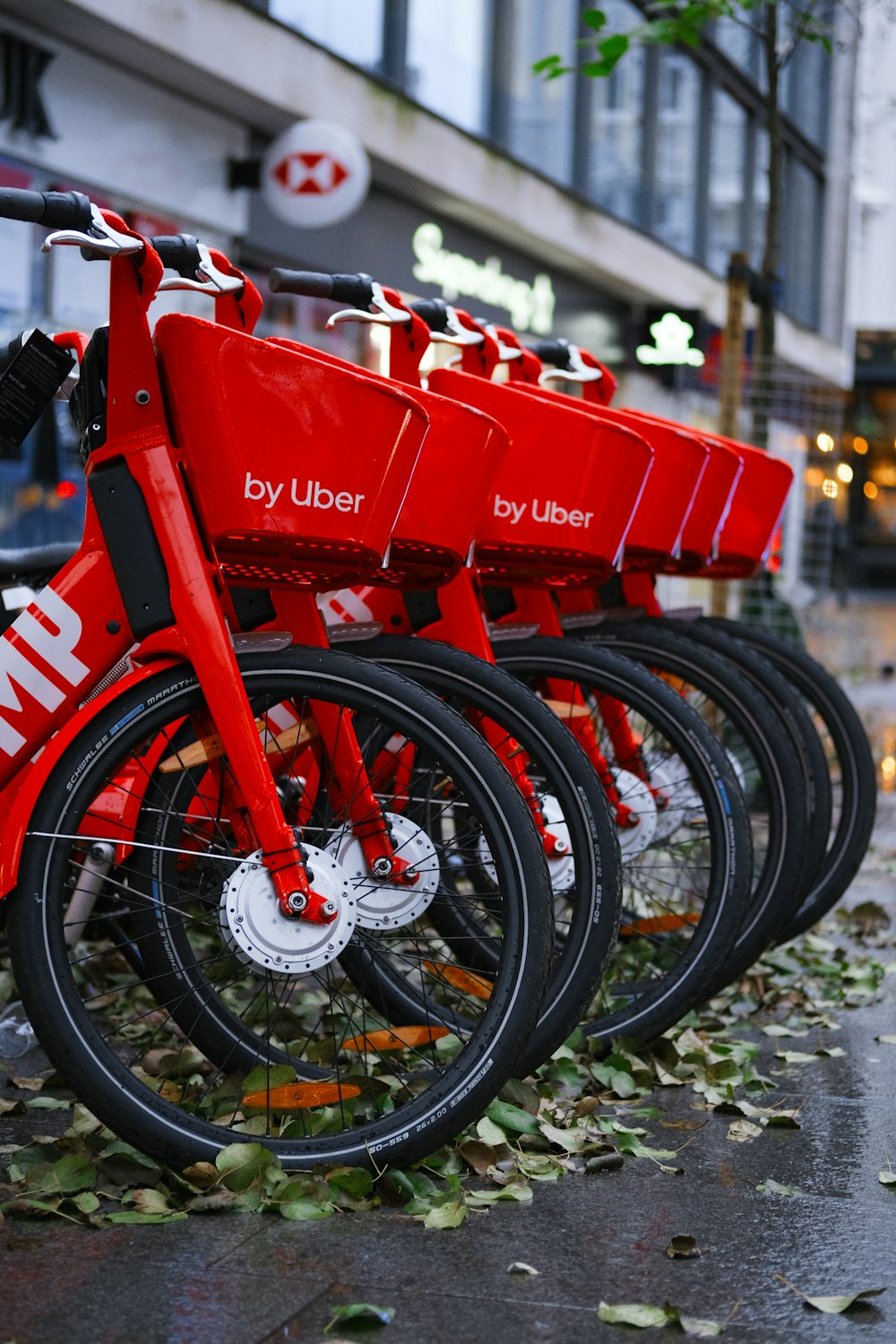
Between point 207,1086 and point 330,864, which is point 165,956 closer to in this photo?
point 207,1086

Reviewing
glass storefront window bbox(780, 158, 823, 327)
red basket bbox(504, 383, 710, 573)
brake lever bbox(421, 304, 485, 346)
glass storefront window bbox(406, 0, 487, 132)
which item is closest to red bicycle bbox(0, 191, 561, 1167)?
brake lever bbox(421, 304, 485, 346)

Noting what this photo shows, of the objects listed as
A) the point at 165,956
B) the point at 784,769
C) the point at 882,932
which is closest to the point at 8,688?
the point at 165,956

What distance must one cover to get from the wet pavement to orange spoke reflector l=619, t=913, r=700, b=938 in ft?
2.98

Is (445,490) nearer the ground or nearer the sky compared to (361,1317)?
nearer the sky

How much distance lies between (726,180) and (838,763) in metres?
20.4

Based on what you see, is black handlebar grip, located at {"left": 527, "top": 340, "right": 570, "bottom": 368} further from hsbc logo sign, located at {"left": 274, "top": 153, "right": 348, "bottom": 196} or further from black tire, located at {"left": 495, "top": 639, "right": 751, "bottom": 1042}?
hsbc logo sign, located at {"left": 274, "top": 153, "right": 348, "bottom": 196}

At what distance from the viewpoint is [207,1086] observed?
326 cm

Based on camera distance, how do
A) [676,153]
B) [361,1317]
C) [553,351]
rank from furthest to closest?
[676,153], [553,351], [361,1317]

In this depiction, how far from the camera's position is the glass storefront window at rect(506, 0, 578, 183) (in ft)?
55.9

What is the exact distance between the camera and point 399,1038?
326cm

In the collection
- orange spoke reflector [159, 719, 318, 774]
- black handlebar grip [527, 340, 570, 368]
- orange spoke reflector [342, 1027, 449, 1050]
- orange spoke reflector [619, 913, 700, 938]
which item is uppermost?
black handlebar grip [527, 340, 570, 368]

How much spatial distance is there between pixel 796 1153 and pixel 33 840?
4.87 feet

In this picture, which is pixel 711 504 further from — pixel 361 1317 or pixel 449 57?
pixel 449 57

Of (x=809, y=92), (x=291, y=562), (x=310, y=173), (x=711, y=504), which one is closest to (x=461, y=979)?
(x=291, y=562)
